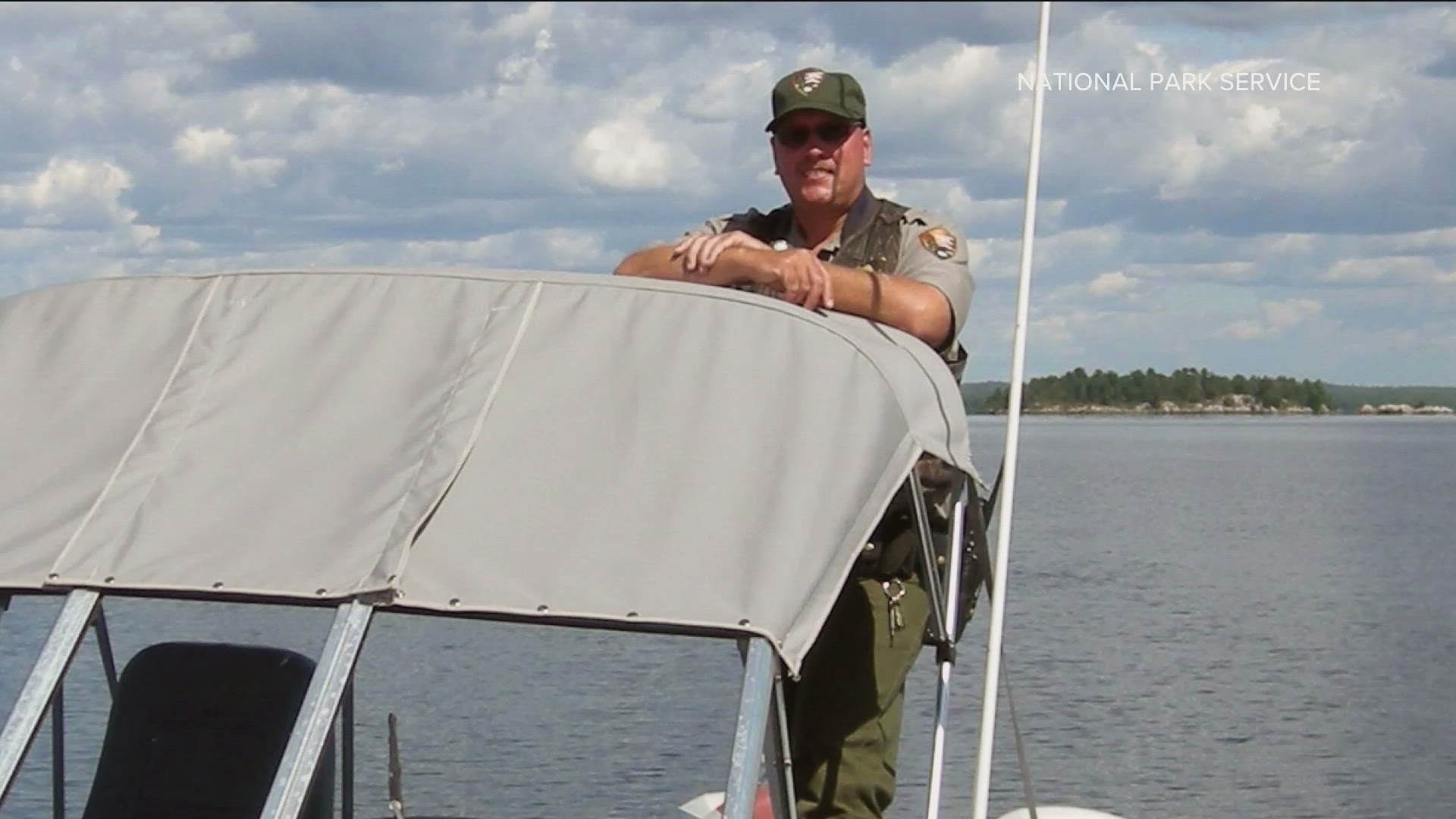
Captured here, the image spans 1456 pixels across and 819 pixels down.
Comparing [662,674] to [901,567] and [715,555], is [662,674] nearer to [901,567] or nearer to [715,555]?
[715,555]

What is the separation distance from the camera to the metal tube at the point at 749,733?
331cm

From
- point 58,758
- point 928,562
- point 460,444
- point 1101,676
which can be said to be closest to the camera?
point 460,444

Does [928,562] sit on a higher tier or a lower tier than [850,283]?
lower

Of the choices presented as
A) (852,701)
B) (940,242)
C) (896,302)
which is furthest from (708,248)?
(852,701)

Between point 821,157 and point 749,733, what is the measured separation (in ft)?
6.65

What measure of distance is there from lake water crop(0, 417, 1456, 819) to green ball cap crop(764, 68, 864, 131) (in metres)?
1.38

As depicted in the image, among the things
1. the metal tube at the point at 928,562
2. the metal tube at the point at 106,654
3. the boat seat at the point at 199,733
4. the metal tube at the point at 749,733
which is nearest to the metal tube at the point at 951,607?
the metal tube at the point at 928,562

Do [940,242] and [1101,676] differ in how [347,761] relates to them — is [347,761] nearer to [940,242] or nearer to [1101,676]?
[940,242]

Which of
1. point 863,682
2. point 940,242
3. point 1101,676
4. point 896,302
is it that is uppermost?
point 940,242

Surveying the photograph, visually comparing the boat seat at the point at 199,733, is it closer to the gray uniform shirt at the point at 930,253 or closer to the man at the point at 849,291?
the man at the point at 849,291

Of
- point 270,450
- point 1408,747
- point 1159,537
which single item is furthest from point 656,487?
point 1159,537

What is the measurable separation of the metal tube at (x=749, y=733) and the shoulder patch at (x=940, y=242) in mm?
1720

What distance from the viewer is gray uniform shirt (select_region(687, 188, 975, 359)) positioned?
484 centimetres

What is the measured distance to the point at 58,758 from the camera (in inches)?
157
